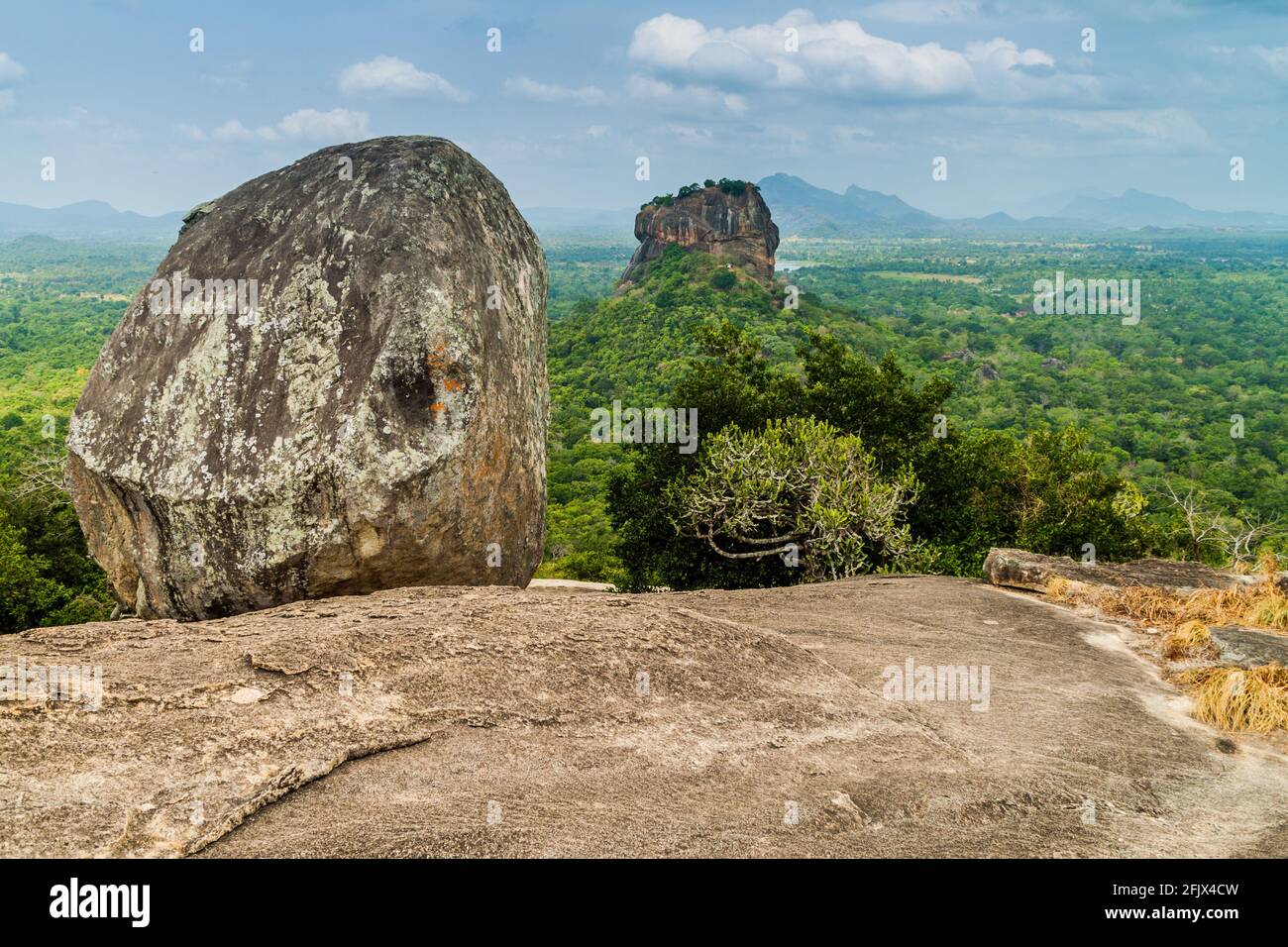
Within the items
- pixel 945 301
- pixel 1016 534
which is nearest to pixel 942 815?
pixel 1016 534

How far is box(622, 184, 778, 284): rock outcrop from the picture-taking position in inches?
3762

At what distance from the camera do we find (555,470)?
5034 centimetres

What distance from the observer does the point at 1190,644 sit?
27.7 feet

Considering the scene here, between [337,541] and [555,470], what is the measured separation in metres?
41.4

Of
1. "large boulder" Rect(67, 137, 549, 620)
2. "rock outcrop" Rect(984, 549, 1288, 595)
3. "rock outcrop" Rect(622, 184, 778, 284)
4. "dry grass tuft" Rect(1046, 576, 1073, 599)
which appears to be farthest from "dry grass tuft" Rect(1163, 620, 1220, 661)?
"rock outcrop" Rect(622, 184, 778, 284)

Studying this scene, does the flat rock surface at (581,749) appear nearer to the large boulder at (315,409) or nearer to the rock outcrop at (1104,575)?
the large boulder at (315,409)

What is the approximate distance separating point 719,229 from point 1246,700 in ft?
303

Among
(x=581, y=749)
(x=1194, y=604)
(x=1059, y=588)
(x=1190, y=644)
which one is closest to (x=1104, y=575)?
(x=1059, y=588)

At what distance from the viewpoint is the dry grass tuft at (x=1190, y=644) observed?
8219mm

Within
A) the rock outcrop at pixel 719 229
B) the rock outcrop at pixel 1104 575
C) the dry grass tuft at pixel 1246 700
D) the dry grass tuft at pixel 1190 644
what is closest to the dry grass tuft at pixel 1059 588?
the rock outcrop at pixel 1104 575

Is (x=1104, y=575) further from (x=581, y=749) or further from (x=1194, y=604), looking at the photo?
(x=581, y=749)

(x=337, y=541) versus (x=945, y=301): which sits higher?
(x=945, y=301)

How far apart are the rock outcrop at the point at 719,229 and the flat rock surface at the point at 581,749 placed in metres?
90.7
